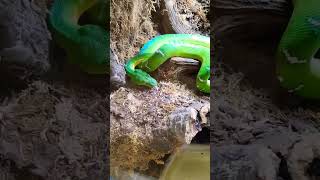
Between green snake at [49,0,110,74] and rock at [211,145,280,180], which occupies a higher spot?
green snake at [49,0,110,74]

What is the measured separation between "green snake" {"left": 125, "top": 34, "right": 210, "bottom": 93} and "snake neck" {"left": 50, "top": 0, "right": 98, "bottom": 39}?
25cm

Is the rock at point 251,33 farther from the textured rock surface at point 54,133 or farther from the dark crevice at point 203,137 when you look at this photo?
the textured rock surface at point 54,133

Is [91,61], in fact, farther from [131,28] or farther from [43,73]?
[131,28]

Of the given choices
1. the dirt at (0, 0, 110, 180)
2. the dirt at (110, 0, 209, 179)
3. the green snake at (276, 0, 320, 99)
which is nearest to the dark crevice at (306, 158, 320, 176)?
the green snake at (276, 0, 320, 99)

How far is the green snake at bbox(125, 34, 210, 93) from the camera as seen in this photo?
1.47m

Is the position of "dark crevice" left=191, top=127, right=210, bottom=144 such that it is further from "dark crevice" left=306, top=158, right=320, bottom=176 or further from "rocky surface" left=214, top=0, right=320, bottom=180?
"dark crevice" left=306, top=158, right=320, bottom=176

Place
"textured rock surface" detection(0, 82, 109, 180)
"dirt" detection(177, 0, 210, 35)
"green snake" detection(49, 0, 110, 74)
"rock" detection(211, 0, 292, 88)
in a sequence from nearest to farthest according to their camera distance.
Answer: "textured rock surface" detection(0, 82, 109, 180)
"green snake" detection(49, 0, 110, 74)
"rock" detection(211, 0, 292, 88)
"dirt" detection(177, 0, 210, 35)

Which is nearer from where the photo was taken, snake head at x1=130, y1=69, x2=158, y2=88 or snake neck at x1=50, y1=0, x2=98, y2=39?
snake neck at x1=50, y1=0, x2=98, y2=39

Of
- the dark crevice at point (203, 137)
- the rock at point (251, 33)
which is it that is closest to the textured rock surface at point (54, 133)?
the dark crevice at point (203, 137)

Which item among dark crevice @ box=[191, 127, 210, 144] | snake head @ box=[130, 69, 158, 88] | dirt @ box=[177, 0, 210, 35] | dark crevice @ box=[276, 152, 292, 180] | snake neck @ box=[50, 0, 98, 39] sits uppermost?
dirt @ box=[177, 0, 210, 35]

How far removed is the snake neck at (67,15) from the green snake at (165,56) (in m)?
0.25

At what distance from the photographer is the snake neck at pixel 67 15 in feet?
4.17

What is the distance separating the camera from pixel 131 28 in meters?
1.57

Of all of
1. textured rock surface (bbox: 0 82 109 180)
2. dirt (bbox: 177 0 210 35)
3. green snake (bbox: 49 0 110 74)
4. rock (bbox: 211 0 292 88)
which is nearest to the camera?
textured rock surface (bbox: 0 82 109 180)
